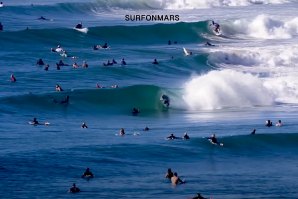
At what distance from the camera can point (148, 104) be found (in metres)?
49.3

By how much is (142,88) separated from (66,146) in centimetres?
1544

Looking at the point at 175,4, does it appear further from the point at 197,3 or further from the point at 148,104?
the point at 148,104

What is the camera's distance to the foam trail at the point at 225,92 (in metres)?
49.4

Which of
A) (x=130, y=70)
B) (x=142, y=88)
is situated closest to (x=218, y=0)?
(x=130, y=70)

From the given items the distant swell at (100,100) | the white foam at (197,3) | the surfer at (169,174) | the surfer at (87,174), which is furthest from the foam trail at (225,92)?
the white foam at (197,3)

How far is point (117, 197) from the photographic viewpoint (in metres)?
29.1

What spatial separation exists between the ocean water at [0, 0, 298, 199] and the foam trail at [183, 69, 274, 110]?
0.07 m

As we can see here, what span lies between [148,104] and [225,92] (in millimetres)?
4610

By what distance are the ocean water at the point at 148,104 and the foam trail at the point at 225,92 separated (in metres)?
0.07

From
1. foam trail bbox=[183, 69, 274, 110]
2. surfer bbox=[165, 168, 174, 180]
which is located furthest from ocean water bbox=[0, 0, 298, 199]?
surfer bbox=[165, 168, 174, 180]

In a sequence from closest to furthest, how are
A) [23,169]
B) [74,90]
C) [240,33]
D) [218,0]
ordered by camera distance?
[23,169] < [74,90] < [240,33] < [218,0]

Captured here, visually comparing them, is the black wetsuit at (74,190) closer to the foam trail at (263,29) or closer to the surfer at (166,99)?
the surfer at (166,99)

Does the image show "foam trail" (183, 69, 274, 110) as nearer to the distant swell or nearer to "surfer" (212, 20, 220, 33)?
the distant swell

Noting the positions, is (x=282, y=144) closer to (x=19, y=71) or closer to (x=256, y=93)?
(x=256, y=93)
